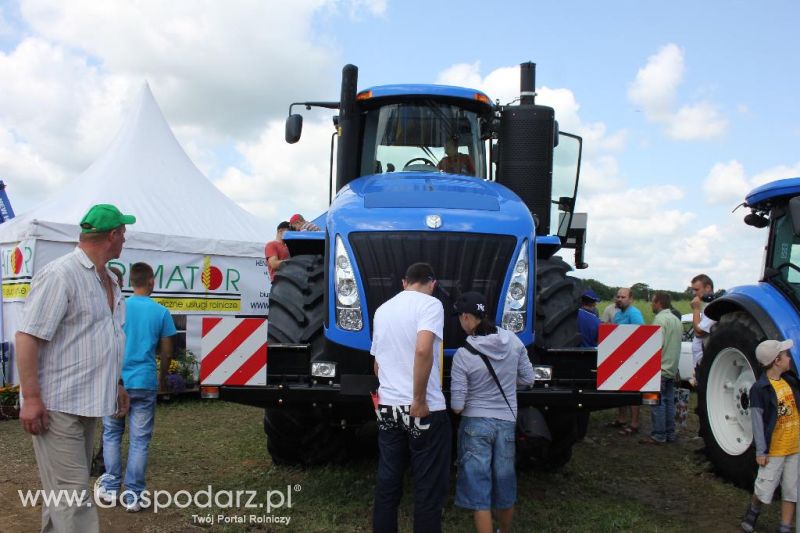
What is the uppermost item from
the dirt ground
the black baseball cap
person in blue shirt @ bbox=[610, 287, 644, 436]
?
the black baseball cap

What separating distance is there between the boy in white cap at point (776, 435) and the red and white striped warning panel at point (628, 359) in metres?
0.72

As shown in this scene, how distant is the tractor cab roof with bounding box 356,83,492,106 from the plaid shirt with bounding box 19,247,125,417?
3.24 meters

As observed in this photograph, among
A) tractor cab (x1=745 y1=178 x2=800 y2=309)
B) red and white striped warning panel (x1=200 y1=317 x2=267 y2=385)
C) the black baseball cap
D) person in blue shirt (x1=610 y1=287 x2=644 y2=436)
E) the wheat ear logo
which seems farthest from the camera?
the wheat ear logo

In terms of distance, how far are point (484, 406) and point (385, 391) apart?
0.61 metres

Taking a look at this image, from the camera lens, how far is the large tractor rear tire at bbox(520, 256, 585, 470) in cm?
494

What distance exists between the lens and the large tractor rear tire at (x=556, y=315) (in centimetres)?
494

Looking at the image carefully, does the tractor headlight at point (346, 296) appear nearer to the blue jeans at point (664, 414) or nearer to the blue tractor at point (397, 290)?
the blue tractor at point (397, 290)

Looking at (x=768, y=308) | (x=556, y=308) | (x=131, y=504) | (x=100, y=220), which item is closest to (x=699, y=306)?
(x=768, y=308)

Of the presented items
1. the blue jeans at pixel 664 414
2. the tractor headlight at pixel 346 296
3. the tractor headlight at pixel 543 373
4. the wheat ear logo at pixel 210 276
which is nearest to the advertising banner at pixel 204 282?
the wheat ear logo at pixel 210 276

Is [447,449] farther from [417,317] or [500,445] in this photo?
[417,317]

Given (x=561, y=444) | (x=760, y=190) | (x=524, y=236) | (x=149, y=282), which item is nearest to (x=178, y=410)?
(x=149, y=282)

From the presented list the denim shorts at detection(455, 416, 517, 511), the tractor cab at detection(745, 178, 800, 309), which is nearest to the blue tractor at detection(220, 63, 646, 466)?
the denim shorts at detection(455, 416, 517, 511)

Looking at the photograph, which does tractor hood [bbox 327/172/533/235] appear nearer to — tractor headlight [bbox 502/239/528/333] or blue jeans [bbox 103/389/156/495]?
tractor headlight [bbox 502/239/528/333]

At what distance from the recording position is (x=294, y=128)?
6648 mm
